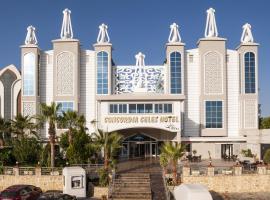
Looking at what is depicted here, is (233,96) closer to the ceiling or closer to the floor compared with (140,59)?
closer to the floor

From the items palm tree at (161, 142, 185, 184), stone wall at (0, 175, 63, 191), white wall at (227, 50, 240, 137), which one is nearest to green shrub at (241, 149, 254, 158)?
white wall at (227, 50, 240, 137)

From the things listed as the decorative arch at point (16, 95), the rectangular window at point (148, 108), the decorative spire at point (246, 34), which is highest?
the decorative spire at point (246, 34)

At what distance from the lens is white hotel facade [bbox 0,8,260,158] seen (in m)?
47.8

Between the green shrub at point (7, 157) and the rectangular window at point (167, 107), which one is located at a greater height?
the rectangular window at point (167, 107)

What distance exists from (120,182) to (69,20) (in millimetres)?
28314

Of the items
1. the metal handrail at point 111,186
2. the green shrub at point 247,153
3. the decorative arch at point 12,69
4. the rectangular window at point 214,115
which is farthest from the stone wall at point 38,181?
the decorative arch at point 12,69

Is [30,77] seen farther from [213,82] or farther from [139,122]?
[213,82]

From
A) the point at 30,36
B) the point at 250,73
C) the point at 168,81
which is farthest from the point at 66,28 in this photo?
the point at 250,73

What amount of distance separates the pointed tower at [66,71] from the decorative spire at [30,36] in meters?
2.97

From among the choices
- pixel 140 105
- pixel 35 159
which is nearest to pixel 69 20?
pixel 140 105

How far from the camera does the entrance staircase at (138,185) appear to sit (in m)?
26.0

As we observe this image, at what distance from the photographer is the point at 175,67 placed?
49.0 m

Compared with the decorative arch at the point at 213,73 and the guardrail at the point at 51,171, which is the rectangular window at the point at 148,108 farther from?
the guardrail at the point at 51,171

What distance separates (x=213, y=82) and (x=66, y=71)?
17.4 meters
